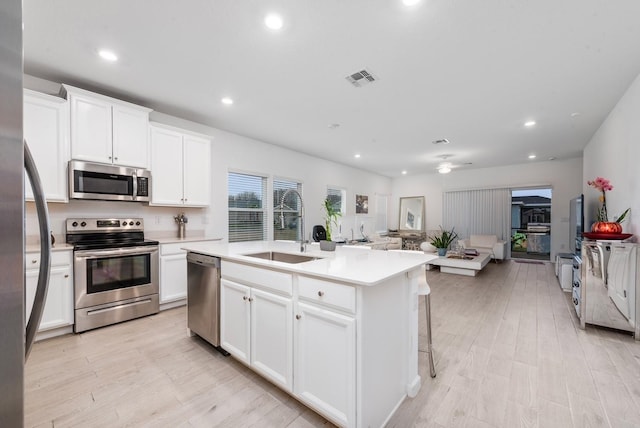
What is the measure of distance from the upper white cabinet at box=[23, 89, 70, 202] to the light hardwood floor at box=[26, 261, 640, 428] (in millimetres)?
1511

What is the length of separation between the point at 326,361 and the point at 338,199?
5.87 metres

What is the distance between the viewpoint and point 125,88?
9.83 feet

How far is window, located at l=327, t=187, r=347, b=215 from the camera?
6.99 m

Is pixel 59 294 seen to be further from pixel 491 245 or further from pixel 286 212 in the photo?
pixel 491 245

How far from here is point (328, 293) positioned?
148cm

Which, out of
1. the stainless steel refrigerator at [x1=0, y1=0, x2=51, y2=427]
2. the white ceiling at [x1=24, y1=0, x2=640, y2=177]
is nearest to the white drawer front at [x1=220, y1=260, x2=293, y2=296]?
the stainless steel refrigerator at [x1=0, y1=0, x2=51, y2=427]

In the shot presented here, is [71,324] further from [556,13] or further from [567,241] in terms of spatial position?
[567,241]

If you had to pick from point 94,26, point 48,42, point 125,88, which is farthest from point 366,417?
point 125,88

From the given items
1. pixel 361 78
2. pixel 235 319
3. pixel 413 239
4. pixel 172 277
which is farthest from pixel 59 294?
pixel 413 239

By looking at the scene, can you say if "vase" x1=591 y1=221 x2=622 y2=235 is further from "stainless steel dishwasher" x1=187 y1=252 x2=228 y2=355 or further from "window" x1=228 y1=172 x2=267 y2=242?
"window" x1=228 y1=172 x2=267 y2=242

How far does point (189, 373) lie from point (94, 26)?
274 cm

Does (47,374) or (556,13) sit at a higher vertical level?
(556,13)

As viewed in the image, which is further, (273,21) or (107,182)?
(107,182)

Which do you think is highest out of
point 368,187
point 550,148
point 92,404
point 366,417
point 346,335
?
point 550,148
